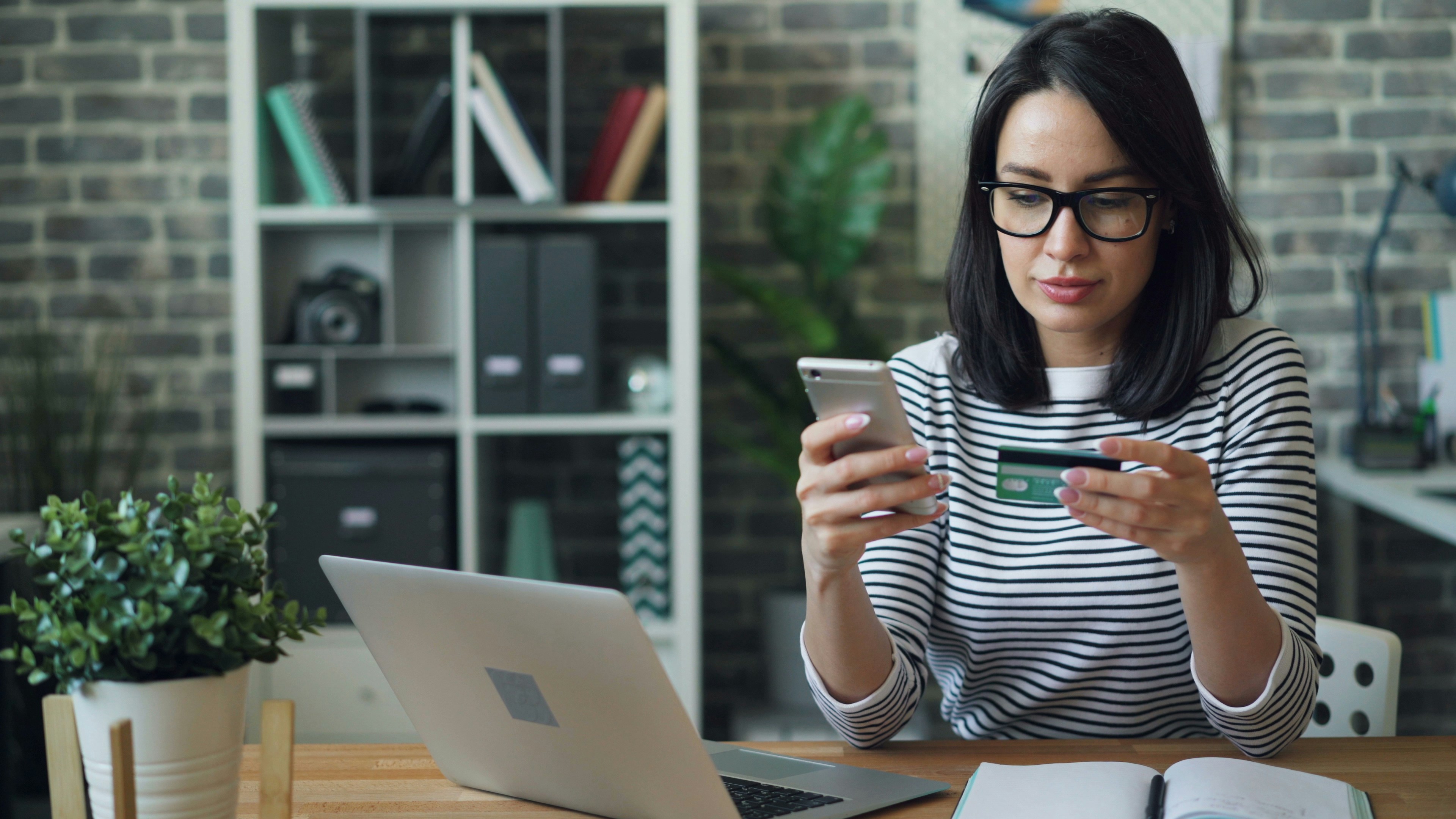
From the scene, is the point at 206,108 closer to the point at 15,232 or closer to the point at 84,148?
the point at 84,148

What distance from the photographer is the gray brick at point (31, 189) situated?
282 centimetres

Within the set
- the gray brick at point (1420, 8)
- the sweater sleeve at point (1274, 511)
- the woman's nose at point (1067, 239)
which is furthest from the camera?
the gray brick at point (1420, 8)

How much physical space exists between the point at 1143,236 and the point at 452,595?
31.5 inches

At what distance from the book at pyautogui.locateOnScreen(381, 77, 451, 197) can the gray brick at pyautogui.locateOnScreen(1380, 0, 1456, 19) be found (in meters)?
2.21

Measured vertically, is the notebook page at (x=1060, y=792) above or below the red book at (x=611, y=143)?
below

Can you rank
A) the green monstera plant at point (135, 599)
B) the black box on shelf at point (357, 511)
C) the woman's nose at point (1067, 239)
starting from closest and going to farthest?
the green monstera plant at point (135, 599)
the woman's nose at point (1067, 239)
the black box on shelf at point (357, 511)

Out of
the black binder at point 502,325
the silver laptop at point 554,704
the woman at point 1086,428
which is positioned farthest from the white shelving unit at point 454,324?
the silver laptop at point 554,704

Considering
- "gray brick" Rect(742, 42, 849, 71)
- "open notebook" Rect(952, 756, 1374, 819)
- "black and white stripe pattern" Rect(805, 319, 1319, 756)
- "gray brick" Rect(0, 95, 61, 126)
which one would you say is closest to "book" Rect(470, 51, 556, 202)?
"gray brick" Rect(742, 42, 849, 71)

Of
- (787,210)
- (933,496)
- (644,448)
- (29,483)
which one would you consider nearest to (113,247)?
(29,483)

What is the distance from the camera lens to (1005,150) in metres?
1.27

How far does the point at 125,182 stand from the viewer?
2828 millimetres

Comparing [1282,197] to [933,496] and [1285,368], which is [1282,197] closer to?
[1285,368]

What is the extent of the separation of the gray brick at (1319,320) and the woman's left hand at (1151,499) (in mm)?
2142

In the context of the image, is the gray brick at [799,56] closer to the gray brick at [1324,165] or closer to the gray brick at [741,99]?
the gray brick at [741,99]
